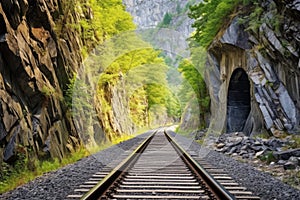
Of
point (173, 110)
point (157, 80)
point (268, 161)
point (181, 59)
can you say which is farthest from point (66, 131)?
point (173, 110)

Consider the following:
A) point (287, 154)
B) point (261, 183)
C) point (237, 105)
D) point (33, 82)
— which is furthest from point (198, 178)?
point (237, 105)

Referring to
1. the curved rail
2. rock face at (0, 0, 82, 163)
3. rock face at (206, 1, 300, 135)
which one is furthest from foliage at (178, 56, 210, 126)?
the curved rail

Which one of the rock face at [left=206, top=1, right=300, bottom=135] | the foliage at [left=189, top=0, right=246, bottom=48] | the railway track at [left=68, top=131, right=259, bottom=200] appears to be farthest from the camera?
the foliage at [left=189, top=0, right=246, bottom=48]

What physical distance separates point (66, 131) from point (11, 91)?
10.3ft

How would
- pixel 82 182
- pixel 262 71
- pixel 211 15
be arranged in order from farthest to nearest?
pixel 211 15, pixel 262 71, pixel 82 182

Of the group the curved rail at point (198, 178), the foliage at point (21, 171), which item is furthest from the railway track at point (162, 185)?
the foliage at point (21, 171)

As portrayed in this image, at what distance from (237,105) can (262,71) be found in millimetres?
5398

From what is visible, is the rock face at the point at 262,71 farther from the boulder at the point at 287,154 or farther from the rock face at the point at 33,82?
the rock face at the point at 33,82

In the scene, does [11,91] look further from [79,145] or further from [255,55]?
[255,55]

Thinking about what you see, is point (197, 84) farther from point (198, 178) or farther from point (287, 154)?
point (198, 178)

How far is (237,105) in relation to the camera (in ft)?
61.2

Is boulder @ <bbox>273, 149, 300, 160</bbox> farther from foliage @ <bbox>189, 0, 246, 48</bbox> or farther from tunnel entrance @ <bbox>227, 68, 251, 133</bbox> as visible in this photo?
tunnel entrance @ <bbox>227, 68, 251, 133</bbox>

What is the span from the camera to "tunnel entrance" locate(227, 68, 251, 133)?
18281 mm

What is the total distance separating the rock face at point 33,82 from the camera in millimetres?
6223
